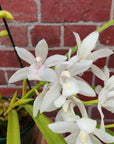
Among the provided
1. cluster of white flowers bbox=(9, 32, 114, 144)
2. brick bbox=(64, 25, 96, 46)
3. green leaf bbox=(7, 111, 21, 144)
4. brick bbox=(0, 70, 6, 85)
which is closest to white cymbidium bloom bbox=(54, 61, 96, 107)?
cluster of white flowers bbox=(9, 32, 114, 144)

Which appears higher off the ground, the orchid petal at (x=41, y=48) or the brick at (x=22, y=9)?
the brick at (x=22, y=9)

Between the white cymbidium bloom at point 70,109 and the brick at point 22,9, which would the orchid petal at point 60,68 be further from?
the brick at point 22,9

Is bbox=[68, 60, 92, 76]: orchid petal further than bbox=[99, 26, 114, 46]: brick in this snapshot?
No


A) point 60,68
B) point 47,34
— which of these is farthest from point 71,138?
point 47,34

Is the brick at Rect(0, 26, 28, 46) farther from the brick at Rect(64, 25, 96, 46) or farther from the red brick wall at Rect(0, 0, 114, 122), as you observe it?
the brick at Rect(64, 25, 96, 46)

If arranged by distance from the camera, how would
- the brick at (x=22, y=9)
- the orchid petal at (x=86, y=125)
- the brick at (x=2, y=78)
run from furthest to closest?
1. the brick at (x=2, y=78)
2. the brick at (x=22, y=9)
3. the orchid petal at (x=86, y=125)

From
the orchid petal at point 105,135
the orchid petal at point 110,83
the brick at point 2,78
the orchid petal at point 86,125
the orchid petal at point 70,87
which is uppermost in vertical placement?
the orchid petal at point 70,87

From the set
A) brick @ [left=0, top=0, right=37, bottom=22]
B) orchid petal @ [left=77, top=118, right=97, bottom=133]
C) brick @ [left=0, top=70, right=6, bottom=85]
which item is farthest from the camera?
brick @ [left=0, top=70, right=6, bottom=85]

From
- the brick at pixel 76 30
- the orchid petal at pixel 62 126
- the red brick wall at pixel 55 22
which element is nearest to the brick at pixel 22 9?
the red brick wall at pixel 55 22

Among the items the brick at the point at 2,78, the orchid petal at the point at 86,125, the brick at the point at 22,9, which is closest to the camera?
the orchid petal at the point at 86,125
